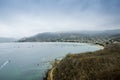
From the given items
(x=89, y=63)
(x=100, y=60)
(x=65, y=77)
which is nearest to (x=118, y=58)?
(x=100, y=60)

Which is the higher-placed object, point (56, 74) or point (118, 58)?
point (118, 58)

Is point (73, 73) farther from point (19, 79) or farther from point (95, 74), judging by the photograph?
point (19, 79)

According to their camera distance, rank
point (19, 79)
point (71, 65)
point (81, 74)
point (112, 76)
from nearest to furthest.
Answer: point (112, 76) < point (81, 74) < point (71, 65) < point (19, 79)

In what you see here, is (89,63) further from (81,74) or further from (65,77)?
(65,77)

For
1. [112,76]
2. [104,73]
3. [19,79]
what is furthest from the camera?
[19,79]

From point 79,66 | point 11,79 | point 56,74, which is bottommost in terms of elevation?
point 11,79

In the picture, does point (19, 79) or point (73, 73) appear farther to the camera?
point (19, 79)

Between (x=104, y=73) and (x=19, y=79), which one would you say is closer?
(x=104, y=73)

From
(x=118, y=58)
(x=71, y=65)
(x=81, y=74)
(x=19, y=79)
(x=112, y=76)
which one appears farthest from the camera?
(x=19, y=79)

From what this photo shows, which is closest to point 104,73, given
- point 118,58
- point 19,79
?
point 118,58
